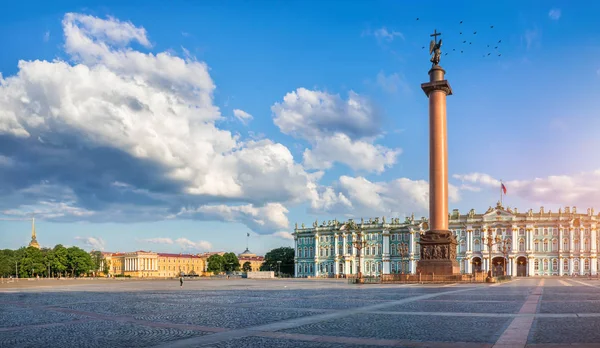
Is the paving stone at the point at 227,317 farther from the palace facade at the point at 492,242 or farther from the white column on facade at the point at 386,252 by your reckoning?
the white column on facade at the point at 386,252

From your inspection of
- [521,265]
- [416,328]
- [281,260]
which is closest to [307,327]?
[416,328]

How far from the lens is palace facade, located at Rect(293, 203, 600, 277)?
122250mm

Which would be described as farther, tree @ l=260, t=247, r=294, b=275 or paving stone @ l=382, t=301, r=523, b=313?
tree @ l=260, t=247, r=294, b=275

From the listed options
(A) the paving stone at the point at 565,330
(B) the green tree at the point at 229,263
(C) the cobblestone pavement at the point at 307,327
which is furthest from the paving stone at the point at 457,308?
(B) the green tree at the point at 229,263

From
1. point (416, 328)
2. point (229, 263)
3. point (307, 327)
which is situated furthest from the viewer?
Result: point (229, 263)

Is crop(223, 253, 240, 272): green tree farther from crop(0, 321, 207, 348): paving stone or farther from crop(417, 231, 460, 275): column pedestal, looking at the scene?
crop(0, 321, 207, 348): paving stone

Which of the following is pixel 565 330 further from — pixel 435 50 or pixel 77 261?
pixel 77 261

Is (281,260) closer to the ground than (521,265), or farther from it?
closer to the ground

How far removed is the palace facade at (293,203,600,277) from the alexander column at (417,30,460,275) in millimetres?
56996

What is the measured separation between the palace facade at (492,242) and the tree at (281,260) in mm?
14591

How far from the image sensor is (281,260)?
168 meters

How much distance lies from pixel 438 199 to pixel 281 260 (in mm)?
118514

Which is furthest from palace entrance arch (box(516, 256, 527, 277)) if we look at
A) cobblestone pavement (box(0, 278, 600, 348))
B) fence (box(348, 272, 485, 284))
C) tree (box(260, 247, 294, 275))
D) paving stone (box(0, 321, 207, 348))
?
paving stone (box(0, 321, 207, 348))

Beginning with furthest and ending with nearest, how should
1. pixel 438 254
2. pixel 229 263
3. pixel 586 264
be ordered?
pixel 229 263 → pixel 586 264 → pixel 438 254
